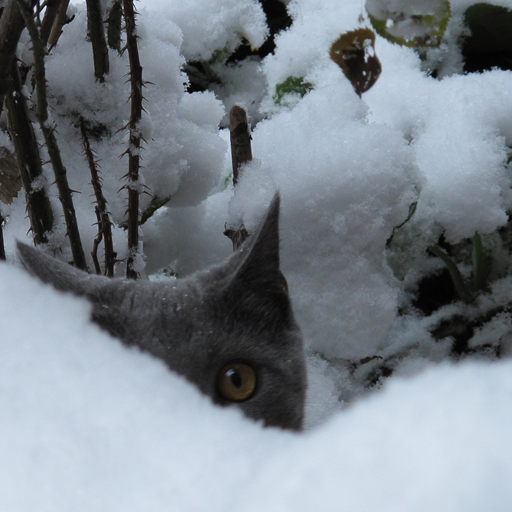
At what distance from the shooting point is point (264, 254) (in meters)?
0.75

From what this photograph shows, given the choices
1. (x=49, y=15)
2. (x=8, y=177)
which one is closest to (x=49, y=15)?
(x=49, y=15)

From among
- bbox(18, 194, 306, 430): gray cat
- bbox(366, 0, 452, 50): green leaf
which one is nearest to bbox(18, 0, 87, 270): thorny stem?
bbox(18, 194, 306, 430): gray cat

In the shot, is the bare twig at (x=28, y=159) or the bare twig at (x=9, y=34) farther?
the bare twig at (x=28, y=159)

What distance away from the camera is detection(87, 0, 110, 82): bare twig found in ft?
2.63

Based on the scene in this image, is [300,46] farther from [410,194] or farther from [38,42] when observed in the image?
[38,42]

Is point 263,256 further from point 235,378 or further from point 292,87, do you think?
point 292,87

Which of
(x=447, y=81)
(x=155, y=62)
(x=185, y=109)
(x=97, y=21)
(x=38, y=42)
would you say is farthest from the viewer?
(x=447, y=81)

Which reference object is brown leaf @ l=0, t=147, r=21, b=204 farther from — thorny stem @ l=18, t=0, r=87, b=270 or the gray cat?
the gray cat

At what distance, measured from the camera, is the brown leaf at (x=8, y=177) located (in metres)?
0.89

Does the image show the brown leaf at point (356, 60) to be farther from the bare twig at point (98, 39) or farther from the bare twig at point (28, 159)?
the bare twig at point (28, 159)

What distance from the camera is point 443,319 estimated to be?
1092mm

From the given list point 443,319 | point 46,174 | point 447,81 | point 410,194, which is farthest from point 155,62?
point 443,319

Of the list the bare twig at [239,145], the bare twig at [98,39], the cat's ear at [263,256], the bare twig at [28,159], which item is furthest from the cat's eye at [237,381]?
the bare twig at [98,39]

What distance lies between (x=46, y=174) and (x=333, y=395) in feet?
1.98
